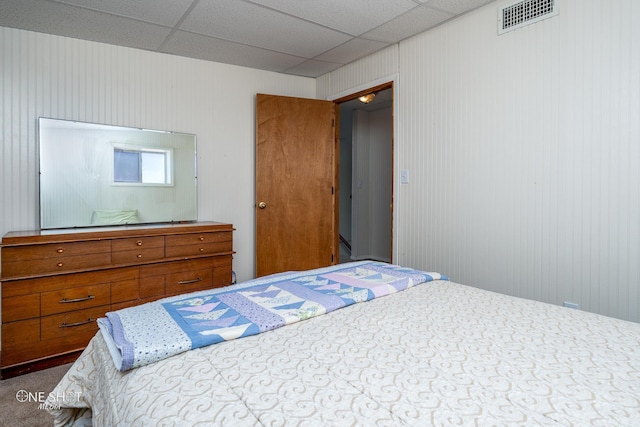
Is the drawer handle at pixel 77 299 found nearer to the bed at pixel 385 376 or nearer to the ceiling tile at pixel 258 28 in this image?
the bed at pixel 385 376

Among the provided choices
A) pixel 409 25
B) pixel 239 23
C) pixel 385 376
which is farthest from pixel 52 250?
pixel 409 25

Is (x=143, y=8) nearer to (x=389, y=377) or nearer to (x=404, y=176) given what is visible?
(x=404, y=176)

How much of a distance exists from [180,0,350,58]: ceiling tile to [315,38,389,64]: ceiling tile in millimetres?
99

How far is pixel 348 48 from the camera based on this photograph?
10.8 ft

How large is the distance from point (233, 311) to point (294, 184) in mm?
2602

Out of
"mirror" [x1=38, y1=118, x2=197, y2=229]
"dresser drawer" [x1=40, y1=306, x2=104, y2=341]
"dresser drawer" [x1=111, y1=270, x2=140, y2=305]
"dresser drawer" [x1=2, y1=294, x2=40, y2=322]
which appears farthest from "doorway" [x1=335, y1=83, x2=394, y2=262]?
"dresser drawer" [x1=2, y1=294, x2=40, y2=322]

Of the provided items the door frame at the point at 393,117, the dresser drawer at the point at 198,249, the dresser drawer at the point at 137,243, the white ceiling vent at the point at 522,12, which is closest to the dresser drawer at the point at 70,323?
the dresser drawer at the point at 137,243

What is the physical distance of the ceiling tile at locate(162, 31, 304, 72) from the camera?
304cm

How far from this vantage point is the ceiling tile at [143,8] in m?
2.38

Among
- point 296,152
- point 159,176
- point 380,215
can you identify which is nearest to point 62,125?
point 159,176

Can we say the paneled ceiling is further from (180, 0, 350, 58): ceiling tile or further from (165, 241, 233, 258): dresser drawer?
(165, 241, 233, 258): dresser drawer

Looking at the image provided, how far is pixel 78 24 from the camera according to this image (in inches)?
105

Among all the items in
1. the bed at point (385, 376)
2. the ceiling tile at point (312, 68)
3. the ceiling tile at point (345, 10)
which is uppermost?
the ceiling tile at point (312, 68)

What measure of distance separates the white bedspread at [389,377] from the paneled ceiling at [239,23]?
2.14 metres
